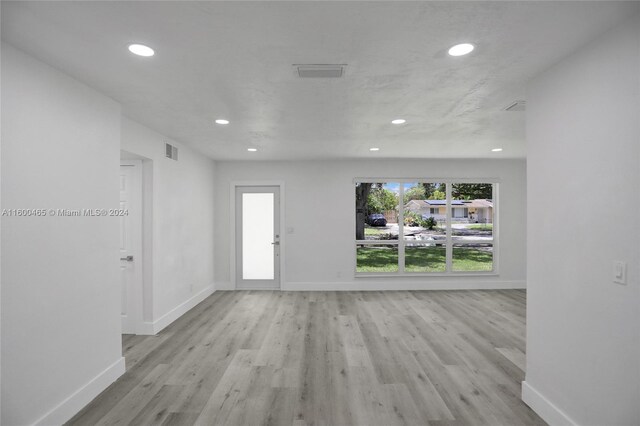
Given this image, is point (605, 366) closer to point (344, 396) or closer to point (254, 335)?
point (344, 396)

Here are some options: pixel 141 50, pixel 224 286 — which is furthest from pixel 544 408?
pixel 224 286

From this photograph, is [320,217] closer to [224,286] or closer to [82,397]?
[224,286]

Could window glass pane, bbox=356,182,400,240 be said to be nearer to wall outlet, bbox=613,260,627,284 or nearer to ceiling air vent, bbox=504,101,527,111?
ceiling air vent, bbox=504,101,527,111

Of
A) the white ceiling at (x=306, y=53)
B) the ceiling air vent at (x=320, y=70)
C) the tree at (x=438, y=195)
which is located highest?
the white ceiling at (x=306, y=53)

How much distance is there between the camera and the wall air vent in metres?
4.17

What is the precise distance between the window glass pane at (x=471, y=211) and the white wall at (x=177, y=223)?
4.74 meters

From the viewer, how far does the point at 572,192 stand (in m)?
2.03

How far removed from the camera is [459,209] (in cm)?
652


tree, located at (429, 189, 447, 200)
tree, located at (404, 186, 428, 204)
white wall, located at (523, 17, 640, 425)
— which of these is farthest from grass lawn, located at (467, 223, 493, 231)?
white wall, located at (523, 17, 640, 425)

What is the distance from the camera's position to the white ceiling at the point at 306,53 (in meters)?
1.59

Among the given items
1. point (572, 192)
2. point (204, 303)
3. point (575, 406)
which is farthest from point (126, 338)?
point (572, 192)

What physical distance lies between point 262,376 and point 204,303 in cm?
275

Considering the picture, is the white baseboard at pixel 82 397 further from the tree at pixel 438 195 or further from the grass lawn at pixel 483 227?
the grass lawn at pixel 483 227

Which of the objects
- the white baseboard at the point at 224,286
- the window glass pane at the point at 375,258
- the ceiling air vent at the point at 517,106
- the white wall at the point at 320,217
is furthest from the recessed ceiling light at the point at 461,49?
the white baseboard at the point at 224,286
